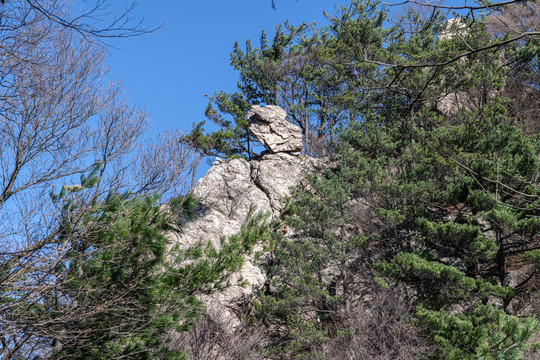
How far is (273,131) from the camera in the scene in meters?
20.1

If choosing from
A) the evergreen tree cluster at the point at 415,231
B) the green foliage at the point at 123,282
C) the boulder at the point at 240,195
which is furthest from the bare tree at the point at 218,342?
the green foliage at the point at 123,282

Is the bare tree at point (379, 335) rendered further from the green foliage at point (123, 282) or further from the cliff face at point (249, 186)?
the green foliage at point (123, 282)

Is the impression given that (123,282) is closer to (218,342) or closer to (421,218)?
(218,342)

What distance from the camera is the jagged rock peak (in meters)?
19.9

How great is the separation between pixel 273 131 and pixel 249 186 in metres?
3.63

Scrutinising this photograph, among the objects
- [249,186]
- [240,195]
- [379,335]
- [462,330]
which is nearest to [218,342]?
[379,335]

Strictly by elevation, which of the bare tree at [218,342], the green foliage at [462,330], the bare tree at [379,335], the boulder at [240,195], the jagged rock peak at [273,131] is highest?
the jagged rock peak at [273,131]

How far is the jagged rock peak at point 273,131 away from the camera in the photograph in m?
Answer: 19.9

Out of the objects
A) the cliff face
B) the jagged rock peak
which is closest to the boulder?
the cliff face

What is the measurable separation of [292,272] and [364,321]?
9.74 feet

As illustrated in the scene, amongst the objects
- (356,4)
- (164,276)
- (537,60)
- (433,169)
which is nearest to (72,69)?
(164,276)

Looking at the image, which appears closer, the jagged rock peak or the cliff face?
the cliff face

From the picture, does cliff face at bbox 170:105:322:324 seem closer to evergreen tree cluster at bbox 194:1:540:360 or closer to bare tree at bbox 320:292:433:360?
evergreen tree cluster at bbox 194:1:540:360

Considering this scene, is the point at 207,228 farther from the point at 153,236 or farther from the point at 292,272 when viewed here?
the point at 153,236
